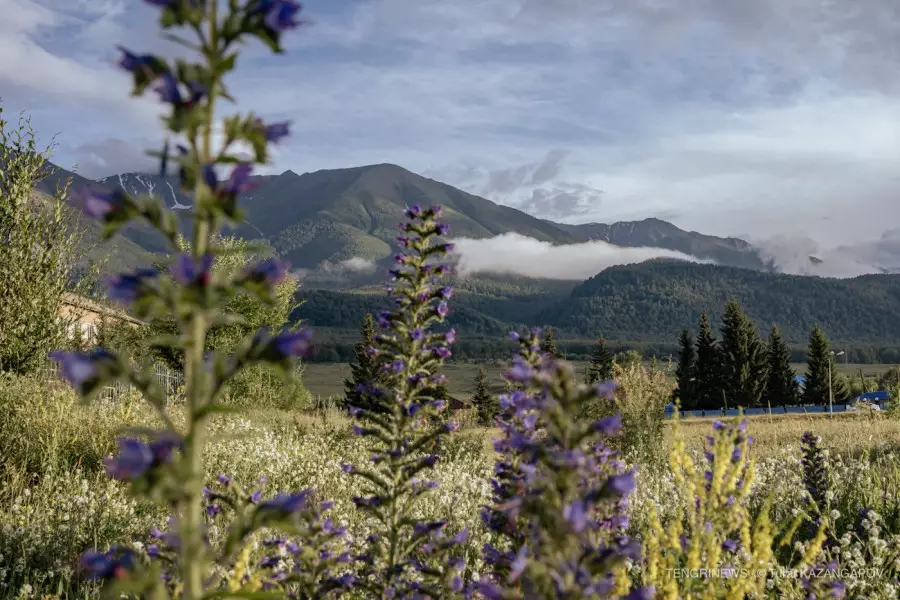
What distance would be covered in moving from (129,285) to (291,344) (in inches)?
21.0

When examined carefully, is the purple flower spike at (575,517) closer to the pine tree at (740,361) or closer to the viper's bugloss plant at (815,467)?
the viper's bugloss plant at (815,467)

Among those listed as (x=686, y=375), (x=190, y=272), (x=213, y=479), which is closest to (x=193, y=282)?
(x=190, y=272)

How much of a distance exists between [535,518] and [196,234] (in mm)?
1493

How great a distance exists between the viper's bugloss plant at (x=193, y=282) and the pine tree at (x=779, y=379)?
94.2 meters

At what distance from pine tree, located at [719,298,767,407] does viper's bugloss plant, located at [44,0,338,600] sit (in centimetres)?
8843

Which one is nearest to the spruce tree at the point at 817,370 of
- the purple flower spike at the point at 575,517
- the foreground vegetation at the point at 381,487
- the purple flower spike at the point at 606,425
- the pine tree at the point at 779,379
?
the pine tree at the point at 779,379

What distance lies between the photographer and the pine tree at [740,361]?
84250mm

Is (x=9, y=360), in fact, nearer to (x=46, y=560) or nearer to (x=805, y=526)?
(x=46, y=560)

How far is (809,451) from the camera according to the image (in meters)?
7.79

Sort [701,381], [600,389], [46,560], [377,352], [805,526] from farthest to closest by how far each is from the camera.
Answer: [701,381], [805,526], [46,560], [377,352], [600,389]

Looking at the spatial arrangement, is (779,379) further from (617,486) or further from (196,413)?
(196,413)

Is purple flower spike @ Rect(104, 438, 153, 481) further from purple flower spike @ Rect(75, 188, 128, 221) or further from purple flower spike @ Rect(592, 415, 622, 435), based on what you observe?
purple flower spike @ Rect(592, 415, 622, 435)

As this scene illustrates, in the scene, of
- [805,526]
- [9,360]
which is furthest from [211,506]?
[9,360]

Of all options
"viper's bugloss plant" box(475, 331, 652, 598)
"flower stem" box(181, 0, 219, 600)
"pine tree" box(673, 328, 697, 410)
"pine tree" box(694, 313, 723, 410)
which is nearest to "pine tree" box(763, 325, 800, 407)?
"pine tree" box(694, 313, 723, 410)
